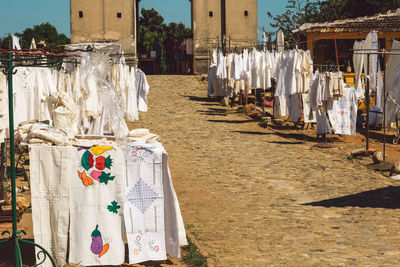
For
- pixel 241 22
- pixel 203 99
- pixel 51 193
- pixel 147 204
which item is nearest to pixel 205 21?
pixel 241 22

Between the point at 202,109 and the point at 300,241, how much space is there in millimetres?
14082

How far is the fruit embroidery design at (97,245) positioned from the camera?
201 inches

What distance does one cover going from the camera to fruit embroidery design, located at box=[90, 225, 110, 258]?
201 inches

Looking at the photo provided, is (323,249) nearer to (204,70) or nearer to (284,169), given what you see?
(284,169)

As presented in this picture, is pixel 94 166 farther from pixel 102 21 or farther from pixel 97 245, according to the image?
pixel 102 21

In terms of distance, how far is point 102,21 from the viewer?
28750 mm

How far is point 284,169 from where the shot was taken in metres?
10.3

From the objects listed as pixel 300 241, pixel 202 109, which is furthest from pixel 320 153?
pixel 202 109

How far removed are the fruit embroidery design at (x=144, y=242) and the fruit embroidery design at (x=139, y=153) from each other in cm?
68

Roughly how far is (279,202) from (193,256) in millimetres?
2728

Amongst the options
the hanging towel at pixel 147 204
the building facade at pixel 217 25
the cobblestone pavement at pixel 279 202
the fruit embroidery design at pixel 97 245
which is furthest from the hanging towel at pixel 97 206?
the building facade at pixel 217 25

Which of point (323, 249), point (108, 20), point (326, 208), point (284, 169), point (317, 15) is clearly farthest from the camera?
point (317, 15)

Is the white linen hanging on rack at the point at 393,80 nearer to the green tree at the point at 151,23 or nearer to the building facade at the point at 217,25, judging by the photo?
the building facade at the point at 217,25

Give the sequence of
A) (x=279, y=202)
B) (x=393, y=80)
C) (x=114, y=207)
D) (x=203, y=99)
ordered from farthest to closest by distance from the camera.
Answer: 1. (x=203, y=99)
2. (x=393, y=80)
3. (x=279, y=202)
4. (x=114, y=207)
